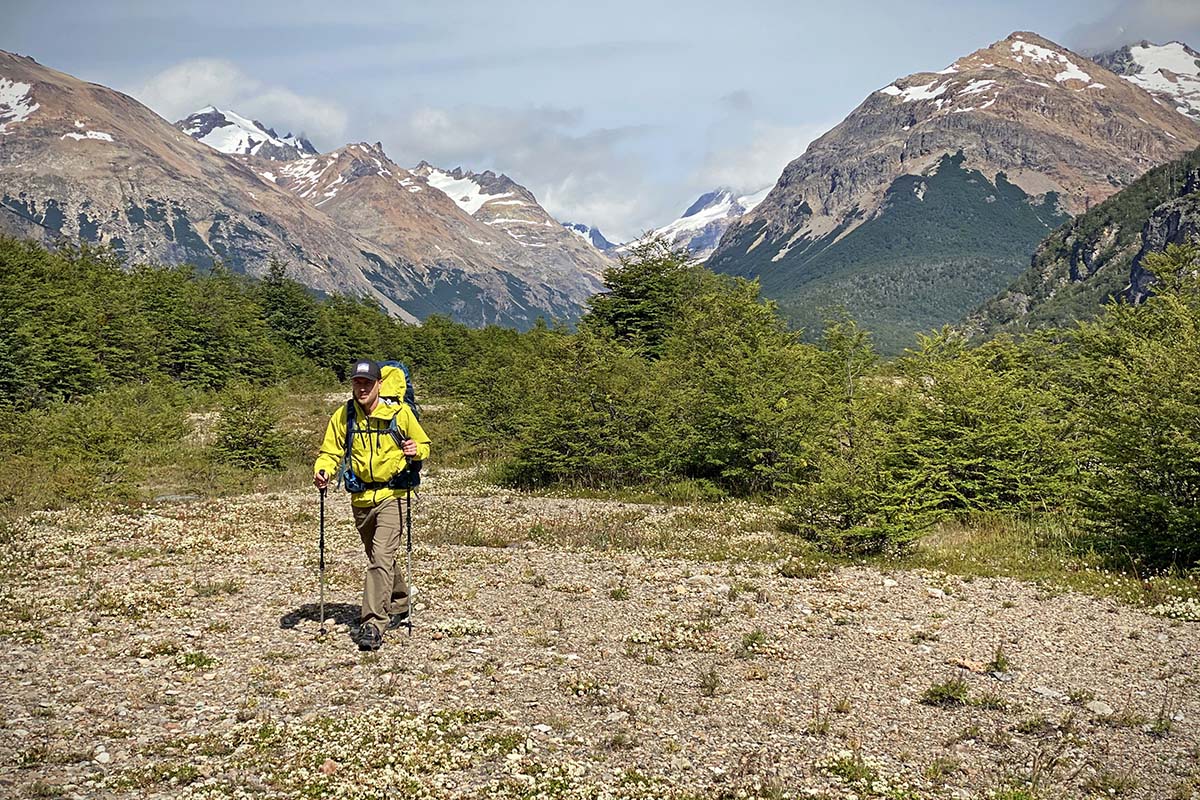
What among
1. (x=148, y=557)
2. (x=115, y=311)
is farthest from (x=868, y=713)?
(x=115, y=311)

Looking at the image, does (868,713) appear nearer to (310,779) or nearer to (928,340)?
(310,779)

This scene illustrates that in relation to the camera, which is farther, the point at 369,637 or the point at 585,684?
the point at 369,637

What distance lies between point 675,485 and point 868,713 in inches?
747

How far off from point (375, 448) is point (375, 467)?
0.26m

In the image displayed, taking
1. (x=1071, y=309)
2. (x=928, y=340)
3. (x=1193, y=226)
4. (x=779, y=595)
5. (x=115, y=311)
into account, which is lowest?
(x=779, y=595)

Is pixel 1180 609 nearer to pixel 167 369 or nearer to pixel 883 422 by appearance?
pixel 883 422

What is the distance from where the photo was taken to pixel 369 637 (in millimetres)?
10422

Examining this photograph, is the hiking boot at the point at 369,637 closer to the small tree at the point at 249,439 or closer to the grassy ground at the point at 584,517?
the grassy ground at the point at 584,517

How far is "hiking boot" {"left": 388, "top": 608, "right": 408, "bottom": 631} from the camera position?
11.6 m

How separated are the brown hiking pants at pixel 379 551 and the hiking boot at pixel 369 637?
61 mm

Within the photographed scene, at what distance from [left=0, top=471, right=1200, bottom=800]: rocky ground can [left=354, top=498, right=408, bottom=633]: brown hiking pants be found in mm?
604

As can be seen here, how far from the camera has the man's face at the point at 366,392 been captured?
33.9ft

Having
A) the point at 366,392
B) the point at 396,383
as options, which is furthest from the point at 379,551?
the point at 396,383

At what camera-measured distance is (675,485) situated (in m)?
27.6
